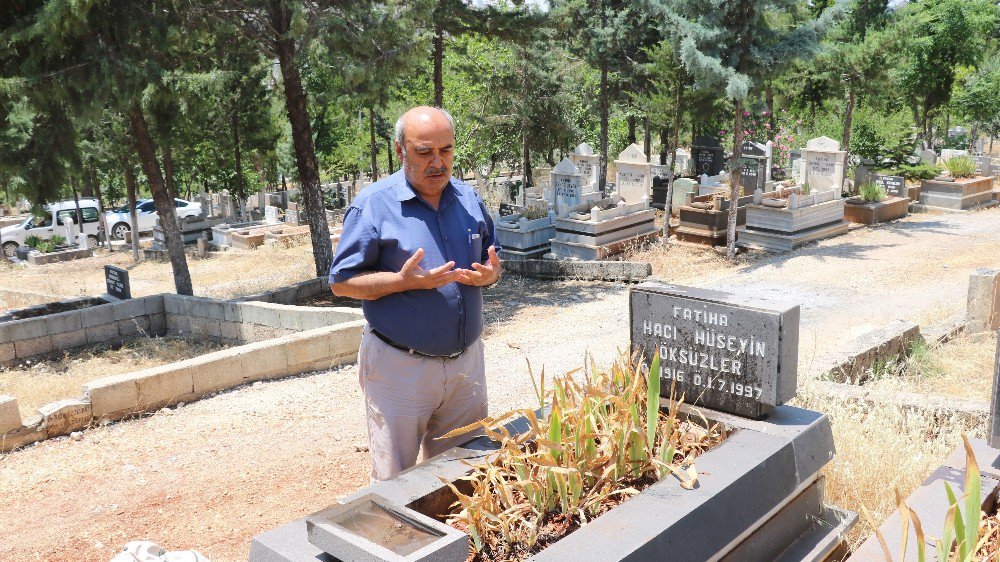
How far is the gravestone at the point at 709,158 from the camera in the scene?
2291 cm

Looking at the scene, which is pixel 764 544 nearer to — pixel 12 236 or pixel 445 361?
pixel 445 361

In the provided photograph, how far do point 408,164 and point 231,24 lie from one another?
401 inches

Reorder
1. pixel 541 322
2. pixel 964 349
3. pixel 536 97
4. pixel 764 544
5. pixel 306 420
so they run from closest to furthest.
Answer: pixel 764 544
pixel 306 420
pixel 964 349
pixel 541 322
pixel 536 97

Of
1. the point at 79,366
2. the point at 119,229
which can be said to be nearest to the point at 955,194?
the point at 79,366

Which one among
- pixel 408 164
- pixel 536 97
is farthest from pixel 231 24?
pixel 536 97

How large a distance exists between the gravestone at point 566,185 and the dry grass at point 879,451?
12230mm

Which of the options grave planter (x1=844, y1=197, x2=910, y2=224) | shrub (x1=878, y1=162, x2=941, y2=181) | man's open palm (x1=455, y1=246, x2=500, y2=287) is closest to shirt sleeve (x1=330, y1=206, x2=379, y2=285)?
man's open palm (x1=455, y1=246, x2=500, y2=287)

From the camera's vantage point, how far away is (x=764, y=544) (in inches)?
132

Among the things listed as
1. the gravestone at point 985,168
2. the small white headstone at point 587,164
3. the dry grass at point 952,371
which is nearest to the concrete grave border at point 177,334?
the dry grass at point 952,371

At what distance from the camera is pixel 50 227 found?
28266 millimetres

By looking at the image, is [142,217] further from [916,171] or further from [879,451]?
[879,451]

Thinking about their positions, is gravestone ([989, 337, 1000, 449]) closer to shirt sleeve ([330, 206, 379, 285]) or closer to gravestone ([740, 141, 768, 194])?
shirt sleeve ([330, 206, 379, 285])

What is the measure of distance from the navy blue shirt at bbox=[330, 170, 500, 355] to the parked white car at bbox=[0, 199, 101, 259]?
2668cm

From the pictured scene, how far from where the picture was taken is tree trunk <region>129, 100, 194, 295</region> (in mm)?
12328
